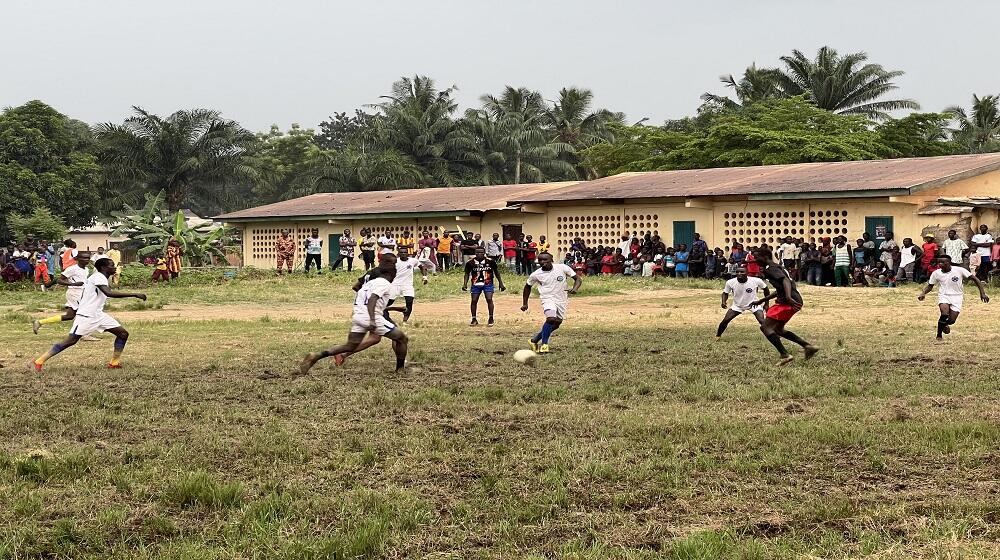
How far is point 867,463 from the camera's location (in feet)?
24.0

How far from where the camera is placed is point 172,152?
55.9 m

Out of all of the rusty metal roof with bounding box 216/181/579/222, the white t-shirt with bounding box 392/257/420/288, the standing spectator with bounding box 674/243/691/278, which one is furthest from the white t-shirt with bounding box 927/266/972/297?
the rusty metal roof with bounding box 216/181/579/222

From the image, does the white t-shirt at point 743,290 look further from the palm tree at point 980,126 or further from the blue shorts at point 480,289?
the palm tree at point 980,126

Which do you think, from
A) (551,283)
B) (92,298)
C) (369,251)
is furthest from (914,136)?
(92,298)

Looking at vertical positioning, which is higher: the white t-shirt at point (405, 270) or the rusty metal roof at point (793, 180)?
the rusty metal roof at point (793, 180)

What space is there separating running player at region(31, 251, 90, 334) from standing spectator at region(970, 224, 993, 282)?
18700 mm

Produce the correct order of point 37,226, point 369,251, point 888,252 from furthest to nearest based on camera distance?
1. point 37,226
2. point 369,251
3. point 888,252

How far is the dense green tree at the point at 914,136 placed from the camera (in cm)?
4541

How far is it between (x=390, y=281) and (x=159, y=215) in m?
32.1

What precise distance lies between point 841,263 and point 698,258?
4.22 meters

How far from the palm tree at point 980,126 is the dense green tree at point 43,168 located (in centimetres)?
3914

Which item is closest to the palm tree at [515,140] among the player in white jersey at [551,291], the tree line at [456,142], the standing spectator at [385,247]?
the tree line at [456,142]

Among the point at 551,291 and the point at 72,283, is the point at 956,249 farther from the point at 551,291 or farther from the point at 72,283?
the point at 72,283

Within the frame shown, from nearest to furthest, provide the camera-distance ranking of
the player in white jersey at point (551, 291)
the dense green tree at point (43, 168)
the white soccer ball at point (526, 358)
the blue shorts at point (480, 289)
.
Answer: the white soccer ball at point (526, 358), the player in white jersey at point (551, 291), the blue shorts at point (480, 289), the dense green tree at point (43, 168)
